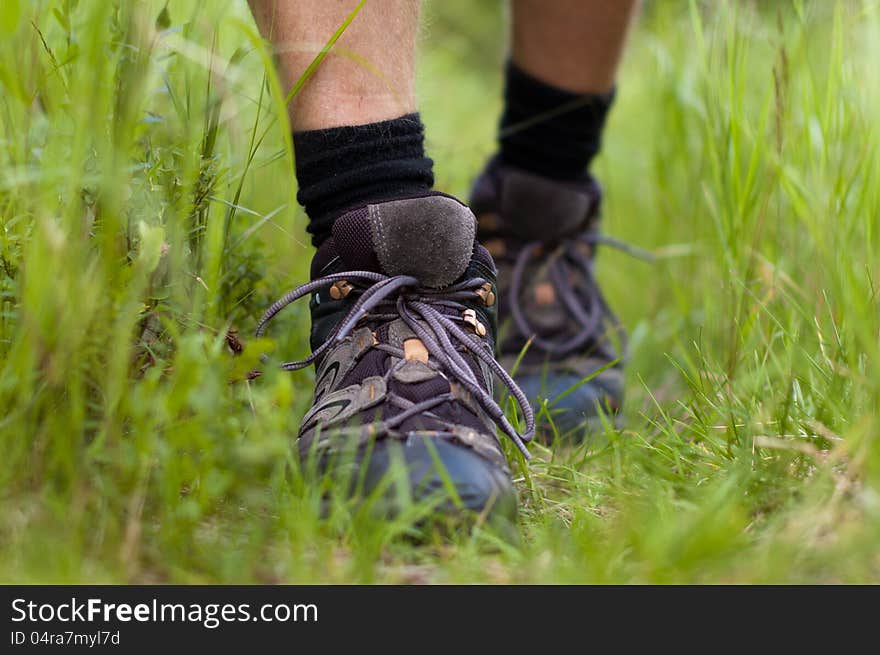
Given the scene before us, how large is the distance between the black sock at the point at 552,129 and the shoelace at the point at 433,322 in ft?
2.12

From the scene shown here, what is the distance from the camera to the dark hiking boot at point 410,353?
0.94 m

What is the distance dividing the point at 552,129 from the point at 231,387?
0.89 meters

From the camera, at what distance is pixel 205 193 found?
1065 mm

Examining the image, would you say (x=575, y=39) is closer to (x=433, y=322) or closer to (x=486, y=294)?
(x=486, y=294)

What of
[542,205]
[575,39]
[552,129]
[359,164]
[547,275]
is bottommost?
[359,164]

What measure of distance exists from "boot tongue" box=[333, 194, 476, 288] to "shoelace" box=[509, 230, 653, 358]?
0.54 meters

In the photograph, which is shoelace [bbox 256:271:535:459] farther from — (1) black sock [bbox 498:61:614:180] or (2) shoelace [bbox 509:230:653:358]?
(1) black sock [bbox 498:61:614:180]

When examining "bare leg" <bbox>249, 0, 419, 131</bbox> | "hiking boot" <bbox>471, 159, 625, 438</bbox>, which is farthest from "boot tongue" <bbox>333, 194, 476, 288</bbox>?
"hiking boot" <bbox>471, 159, 625, 438</bbox>

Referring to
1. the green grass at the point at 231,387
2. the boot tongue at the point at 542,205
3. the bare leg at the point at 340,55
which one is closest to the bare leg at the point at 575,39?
the boot tongue at the point at 542,205

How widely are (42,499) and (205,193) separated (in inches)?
16.4

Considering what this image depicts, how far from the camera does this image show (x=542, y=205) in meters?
1.69

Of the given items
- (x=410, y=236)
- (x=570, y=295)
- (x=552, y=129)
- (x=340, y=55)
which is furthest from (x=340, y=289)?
(x=552, y=129)

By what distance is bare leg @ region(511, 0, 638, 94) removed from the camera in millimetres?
1694
